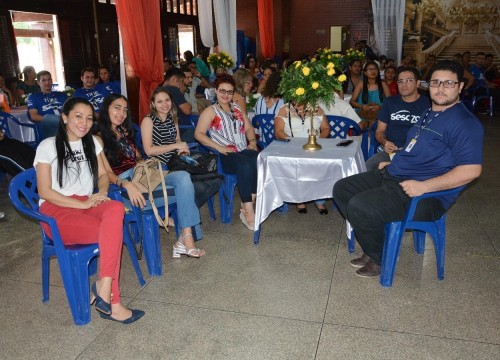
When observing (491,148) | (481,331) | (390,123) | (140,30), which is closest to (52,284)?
(481,331)

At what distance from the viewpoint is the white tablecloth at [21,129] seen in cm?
517

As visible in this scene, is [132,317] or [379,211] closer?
[132,317]

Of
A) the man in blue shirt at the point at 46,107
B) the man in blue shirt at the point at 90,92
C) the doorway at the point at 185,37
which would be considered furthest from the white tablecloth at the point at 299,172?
the doorway at the point at 185,37

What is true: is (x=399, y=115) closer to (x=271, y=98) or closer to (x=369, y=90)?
(x=271, y=98)

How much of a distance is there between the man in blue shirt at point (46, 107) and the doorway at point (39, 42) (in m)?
2.24

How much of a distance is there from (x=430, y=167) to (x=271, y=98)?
2.08 m

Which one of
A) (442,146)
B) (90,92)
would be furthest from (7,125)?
(442,146)

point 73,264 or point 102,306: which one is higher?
point 73,264

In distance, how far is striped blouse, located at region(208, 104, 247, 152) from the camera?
3.67m

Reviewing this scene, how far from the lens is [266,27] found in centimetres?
1252

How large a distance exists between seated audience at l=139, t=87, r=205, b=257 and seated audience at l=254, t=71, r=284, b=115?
119 centimetres

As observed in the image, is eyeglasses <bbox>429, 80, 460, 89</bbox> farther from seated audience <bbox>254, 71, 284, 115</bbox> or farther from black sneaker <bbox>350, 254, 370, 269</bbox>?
seated audience <bbox>254, 71, 284, 115</bbox>

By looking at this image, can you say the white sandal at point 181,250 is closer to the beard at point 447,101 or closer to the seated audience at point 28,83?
the beard at point 447,101

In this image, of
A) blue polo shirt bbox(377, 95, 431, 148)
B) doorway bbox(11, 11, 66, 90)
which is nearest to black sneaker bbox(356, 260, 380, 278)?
blue polo shirt bbox(377, 95, 431, 148)
